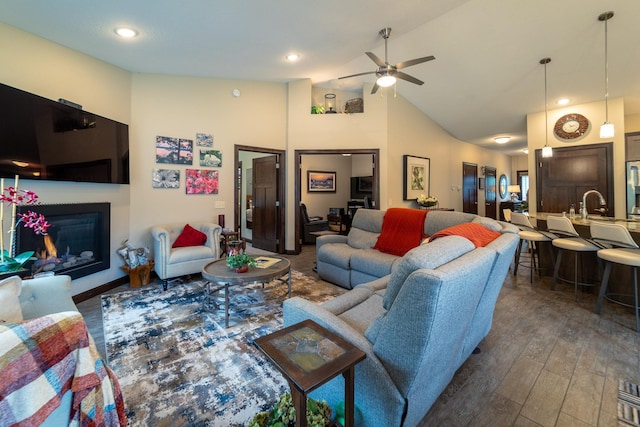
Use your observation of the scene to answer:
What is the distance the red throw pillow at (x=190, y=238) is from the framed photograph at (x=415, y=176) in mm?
4040

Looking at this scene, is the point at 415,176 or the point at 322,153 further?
the point at 415,176

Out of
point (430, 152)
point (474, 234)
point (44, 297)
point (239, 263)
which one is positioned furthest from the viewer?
point (430, 152)

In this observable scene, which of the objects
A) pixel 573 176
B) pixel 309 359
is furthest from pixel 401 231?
pixel 573 176

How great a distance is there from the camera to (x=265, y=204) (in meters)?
5.88

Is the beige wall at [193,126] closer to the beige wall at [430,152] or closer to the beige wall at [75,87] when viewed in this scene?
the beige wall at [75,87]

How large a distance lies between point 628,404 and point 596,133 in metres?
5.24

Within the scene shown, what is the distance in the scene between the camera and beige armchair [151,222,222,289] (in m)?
3.47

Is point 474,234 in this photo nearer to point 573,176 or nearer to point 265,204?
point 265,204

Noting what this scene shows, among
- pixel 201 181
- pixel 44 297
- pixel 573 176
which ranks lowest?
pixel 44 297

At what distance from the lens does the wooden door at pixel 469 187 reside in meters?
7.84

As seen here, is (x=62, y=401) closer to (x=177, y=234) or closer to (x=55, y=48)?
(x=177, y=234)

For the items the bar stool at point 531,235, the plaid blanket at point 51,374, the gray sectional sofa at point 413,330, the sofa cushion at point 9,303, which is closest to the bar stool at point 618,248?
the bar stool at point 531,235

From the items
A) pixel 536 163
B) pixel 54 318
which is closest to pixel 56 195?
pixel 54 318

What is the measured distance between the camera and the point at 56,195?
3031mm
